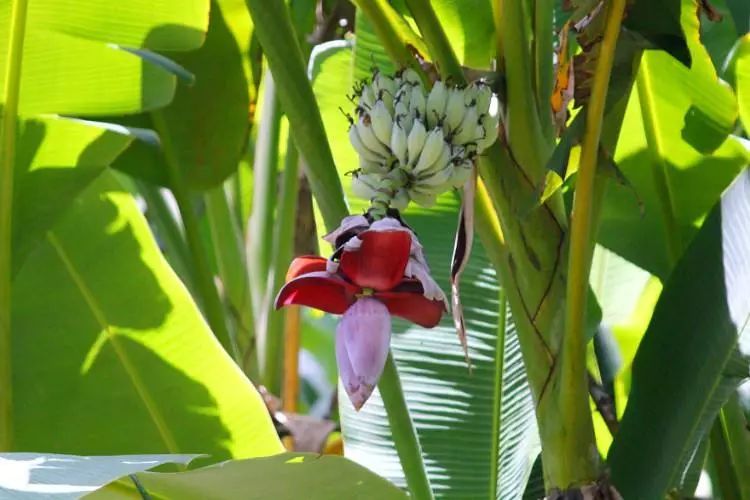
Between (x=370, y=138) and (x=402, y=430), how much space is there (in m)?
0.24

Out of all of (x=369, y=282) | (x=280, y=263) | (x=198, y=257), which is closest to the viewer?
(x=369, y=282)

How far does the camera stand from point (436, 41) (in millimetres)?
690

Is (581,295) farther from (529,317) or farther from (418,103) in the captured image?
(418,103)

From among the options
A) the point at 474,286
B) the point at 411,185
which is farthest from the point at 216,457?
the point at 411,185

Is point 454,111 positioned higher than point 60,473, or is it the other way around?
point 454,111

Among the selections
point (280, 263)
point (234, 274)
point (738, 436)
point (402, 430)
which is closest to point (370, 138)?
point (402, 430)

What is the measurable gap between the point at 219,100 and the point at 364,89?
1.99 feet

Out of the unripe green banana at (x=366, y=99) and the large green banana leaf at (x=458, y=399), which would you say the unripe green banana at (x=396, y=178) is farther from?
the large green banana leaf at (x=458, y=399)

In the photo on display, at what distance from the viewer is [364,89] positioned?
24.5 inches

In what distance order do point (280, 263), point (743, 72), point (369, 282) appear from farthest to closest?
point (280, 263)
point (743, 72)
point (369, 282)

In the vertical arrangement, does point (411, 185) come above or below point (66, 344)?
above

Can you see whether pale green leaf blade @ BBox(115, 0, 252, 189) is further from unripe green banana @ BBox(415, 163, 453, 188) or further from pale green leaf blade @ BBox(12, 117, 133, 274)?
unripe green banana @ BBox(415, 163, 453, 188)

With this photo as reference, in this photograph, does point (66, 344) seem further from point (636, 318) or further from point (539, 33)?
point (636, 318)

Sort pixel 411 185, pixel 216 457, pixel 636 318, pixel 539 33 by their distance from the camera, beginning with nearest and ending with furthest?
pixel 411 185 → pixel 539 33 → pixel 216 457 → pixel 636 318
